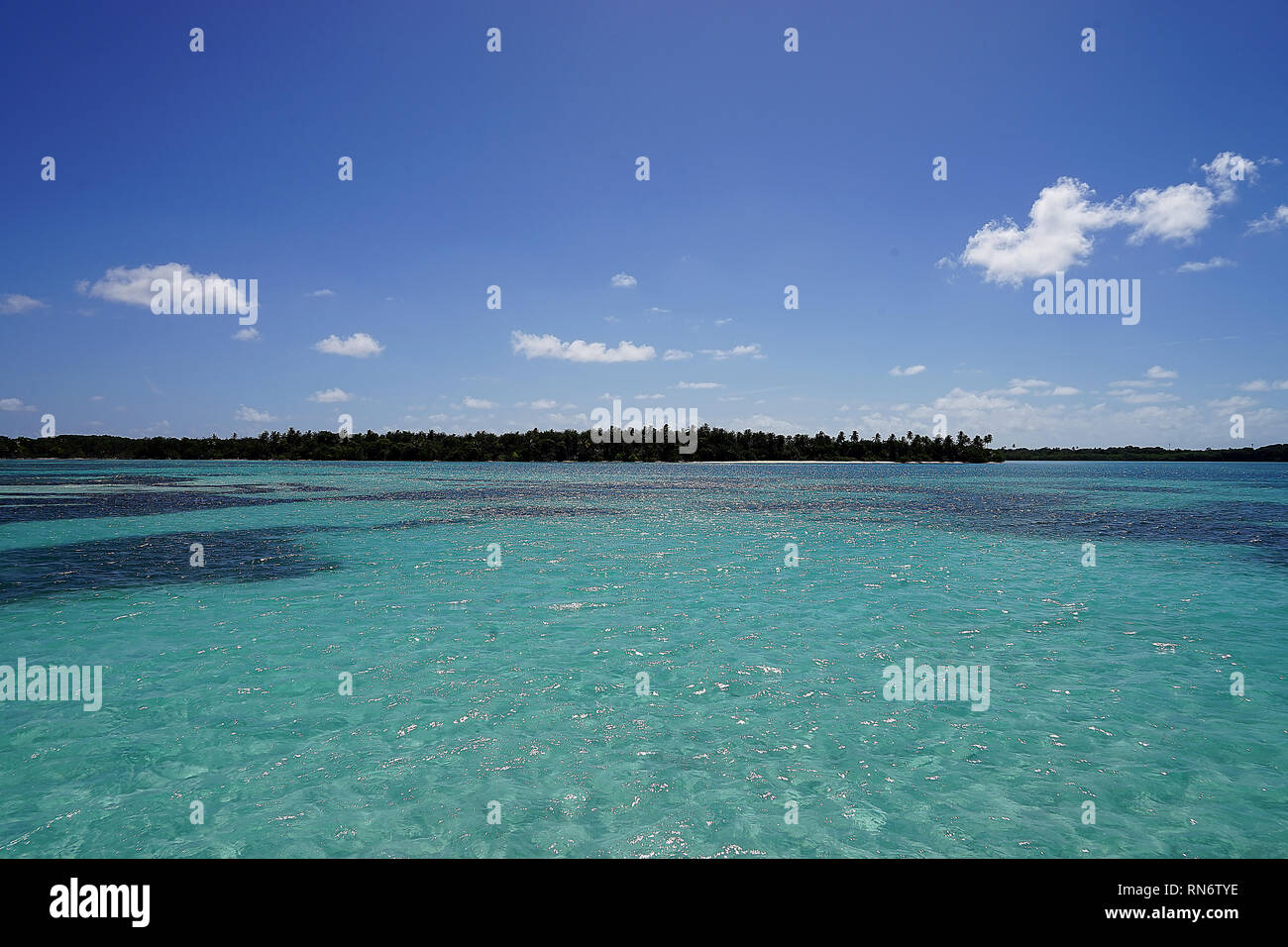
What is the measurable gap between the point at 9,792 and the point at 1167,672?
73.9 feet

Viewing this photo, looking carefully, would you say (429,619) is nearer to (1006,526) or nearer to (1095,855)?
(1095,855)

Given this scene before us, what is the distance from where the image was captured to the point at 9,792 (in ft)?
29.9

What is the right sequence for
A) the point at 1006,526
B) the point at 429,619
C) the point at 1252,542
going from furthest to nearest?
the point at 1006,526
the point at 1252,542
the point at 429,619

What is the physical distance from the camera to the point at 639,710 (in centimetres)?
1241

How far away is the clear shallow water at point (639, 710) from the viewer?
27.6 feet

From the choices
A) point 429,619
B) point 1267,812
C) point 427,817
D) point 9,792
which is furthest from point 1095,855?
point 429,619

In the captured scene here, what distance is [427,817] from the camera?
28.1 ft

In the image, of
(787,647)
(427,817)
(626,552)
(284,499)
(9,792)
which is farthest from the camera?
(284,499)

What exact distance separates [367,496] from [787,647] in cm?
6814

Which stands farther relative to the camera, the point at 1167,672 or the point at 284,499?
the point at 284,499

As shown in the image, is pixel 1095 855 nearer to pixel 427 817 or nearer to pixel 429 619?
pixel 427 817

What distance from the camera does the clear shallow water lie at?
841 centimetres
